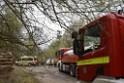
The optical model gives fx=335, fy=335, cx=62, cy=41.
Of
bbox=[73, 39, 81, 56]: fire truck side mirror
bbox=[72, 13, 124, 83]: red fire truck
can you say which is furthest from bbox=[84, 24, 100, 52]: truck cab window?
bbox=[73, 39, 81, 56]: fire truck side mirror

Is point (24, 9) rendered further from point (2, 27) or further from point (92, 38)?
point (92, 38)

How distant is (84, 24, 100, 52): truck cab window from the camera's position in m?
7.40

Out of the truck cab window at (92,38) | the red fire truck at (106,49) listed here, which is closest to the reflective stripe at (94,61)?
the red fire truck at (106,49)

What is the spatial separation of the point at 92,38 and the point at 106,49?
41cm

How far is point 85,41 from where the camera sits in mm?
7965

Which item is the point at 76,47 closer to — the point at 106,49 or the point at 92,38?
the point at 92,38

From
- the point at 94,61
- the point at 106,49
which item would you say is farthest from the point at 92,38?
the point at 94,61

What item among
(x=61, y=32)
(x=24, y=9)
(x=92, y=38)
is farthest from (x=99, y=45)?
(x=24, y=9)

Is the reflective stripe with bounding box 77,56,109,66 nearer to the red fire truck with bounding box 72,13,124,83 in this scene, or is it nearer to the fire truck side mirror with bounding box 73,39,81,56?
the red fire truck with bounding box 72,13,124,83

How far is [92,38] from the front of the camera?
730 cm

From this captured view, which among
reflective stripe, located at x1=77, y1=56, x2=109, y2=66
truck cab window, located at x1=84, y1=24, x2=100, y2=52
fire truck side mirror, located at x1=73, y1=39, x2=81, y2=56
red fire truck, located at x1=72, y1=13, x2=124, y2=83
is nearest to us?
red fire truck, located at x1=72, y1=13, x2=124, y2=83

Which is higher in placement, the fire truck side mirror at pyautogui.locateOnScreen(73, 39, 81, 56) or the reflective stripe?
the fire truck side mirror at pyautogui.locateOnScreen(73, 39, 81, 56)

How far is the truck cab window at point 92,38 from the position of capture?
291 inches

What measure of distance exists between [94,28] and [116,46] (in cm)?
93
